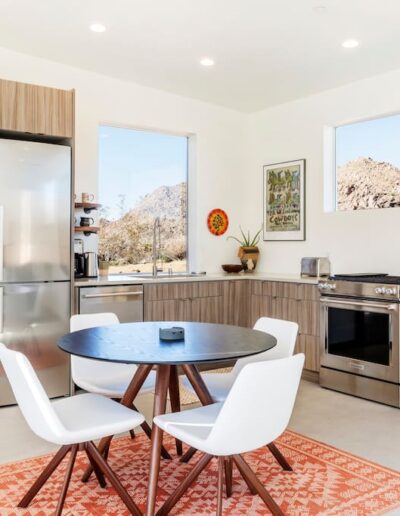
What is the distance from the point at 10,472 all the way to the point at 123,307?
194 centimetres

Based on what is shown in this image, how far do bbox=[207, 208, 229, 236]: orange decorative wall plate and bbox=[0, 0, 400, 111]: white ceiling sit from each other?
1.39 metres

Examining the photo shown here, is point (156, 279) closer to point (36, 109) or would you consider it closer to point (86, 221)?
point (86, 221)

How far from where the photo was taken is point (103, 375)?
10.2 feet

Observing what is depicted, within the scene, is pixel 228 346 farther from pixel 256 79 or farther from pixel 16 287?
pixel 256 79

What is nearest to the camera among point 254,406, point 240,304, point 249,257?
point 254,406

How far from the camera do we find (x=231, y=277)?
209 inches

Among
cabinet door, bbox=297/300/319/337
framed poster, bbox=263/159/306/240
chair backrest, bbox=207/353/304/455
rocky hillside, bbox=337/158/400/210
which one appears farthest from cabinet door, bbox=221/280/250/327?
chair backrest, bbox=207/353/304/455

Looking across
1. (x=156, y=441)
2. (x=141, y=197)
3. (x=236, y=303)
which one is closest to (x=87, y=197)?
(x=141, y=197)

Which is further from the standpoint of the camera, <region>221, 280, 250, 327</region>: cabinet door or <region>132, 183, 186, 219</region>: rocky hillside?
<region>132, 183, 186, 219</region>: rocky hillside

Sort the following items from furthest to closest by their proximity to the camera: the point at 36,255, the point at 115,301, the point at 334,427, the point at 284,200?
1. the point at 284,200
2. the point at 115,301
3. the point at 36,255
4. the point at 334,427

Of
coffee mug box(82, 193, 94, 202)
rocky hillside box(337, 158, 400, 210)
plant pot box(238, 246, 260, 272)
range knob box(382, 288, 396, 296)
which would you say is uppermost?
rocky hillside box(337, 158, 400, 210)

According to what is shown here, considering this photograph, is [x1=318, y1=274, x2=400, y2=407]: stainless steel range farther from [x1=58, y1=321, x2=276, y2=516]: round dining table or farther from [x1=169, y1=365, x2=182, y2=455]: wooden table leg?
[x1=169, y1=365, x2=182, y2=455]: wooden table leg

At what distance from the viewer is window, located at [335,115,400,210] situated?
4.86m

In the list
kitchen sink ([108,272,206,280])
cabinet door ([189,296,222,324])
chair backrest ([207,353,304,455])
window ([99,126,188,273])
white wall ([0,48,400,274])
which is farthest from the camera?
window ([99,126,188,273])
